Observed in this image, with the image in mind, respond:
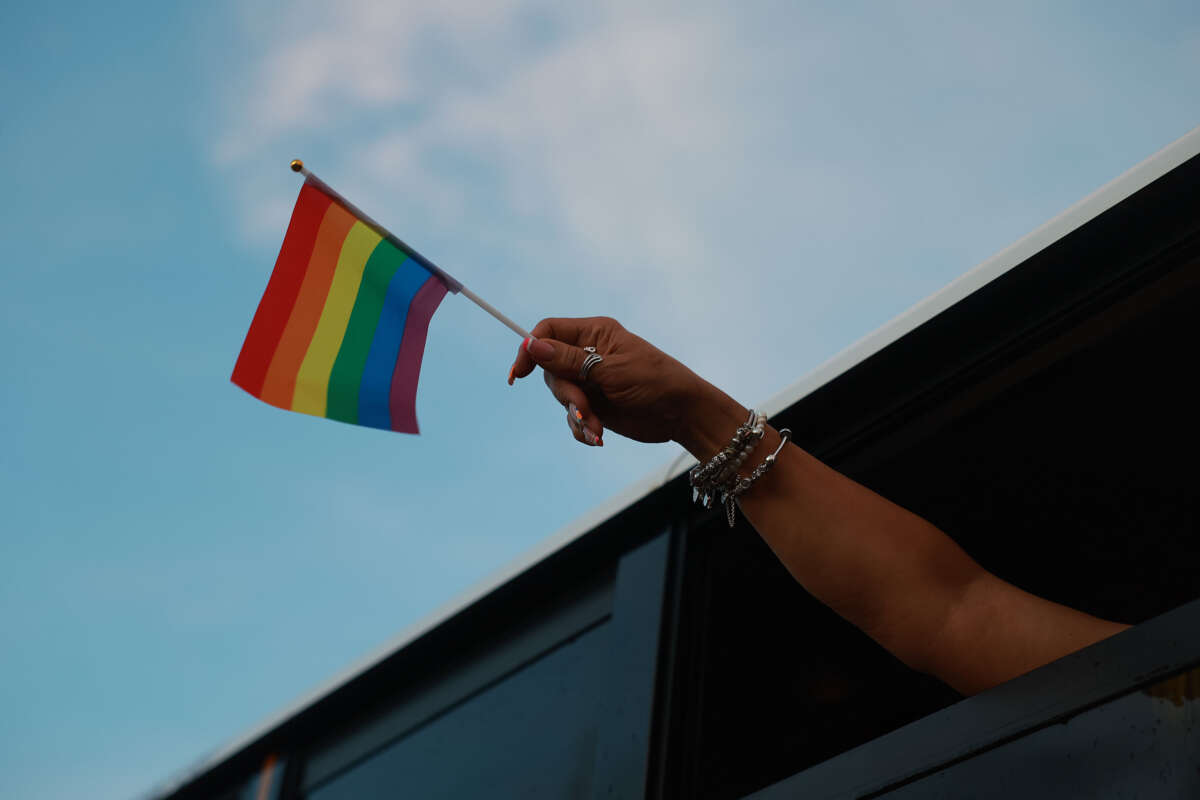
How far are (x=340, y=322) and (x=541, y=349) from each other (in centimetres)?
53

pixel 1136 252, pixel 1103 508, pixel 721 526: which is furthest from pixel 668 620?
pixel 1136 252

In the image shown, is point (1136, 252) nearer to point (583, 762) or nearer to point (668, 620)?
point (668, 620)

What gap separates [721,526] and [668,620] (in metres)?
0.28

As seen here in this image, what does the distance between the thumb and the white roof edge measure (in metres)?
0.78

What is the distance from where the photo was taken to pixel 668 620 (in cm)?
268

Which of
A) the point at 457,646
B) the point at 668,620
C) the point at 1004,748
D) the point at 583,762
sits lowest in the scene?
the point at 1004,748

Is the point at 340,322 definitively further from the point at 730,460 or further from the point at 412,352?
the point at 730,460

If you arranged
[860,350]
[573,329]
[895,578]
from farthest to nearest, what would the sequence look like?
[860,350] → [573,329] → [895,578]

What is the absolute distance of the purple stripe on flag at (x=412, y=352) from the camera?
7.33 ft

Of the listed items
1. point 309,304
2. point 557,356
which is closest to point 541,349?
point 557,356

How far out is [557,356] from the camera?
1914 millimetres

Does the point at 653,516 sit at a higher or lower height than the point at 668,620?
higher

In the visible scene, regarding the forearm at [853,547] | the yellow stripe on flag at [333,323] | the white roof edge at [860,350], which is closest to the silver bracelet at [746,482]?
the forearm at [853,547]

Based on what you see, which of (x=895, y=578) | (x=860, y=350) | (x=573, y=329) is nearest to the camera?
(x=895, y=578)
